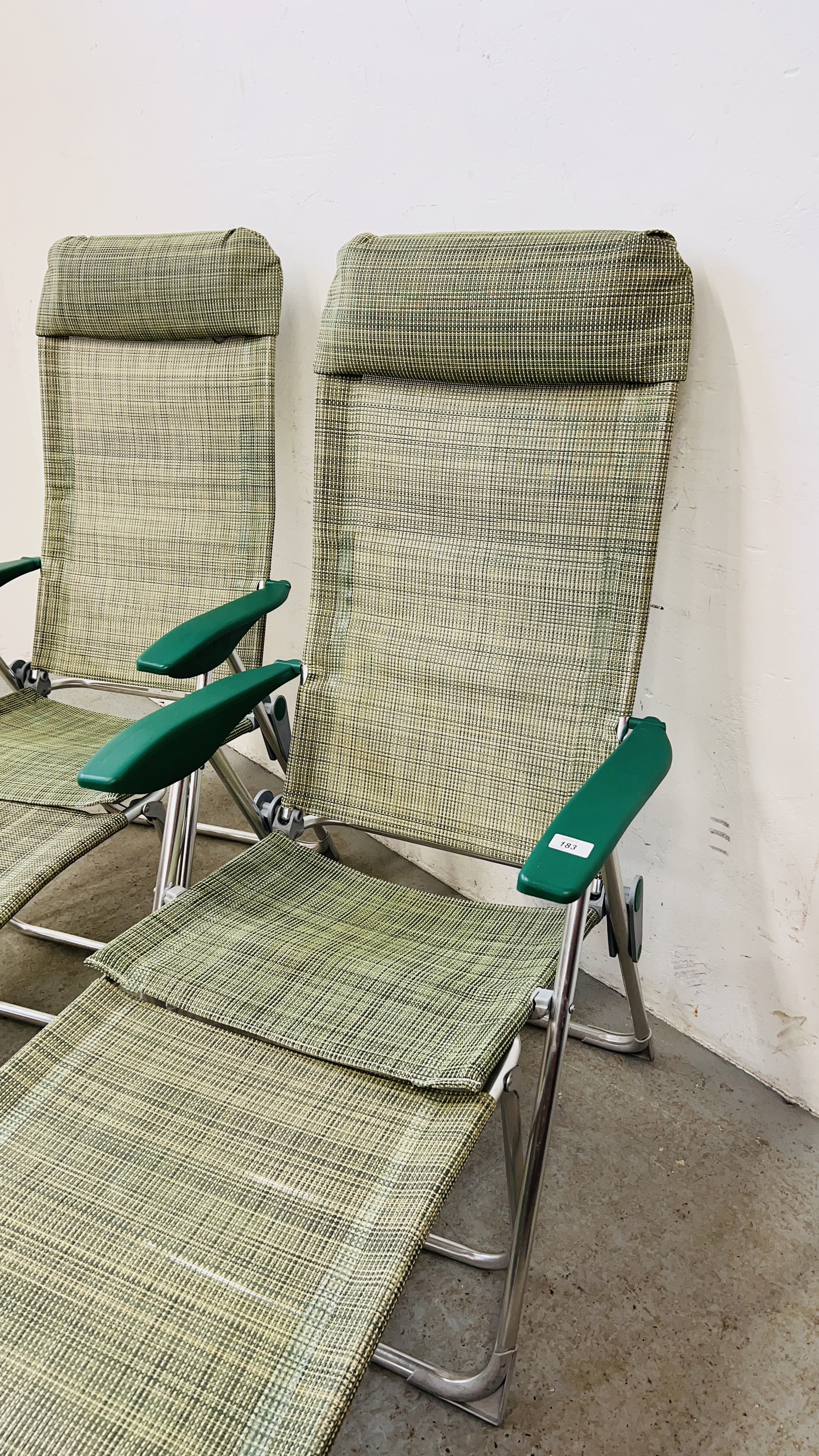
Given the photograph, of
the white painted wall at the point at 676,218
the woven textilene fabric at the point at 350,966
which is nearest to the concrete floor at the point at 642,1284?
the white painted wall at the point at 676,218

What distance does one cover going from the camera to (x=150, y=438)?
2066mm

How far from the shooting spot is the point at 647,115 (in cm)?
141

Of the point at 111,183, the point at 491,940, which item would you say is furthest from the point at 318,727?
the point at 111,183

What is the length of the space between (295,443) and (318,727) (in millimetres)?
844

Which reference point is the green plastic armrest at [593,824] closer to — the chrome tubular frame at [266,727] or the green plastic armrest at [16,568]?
the chrome tubular frame at [266,727]

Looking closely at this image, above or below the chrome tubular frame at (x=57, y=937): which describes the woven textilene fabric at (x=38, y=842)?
above

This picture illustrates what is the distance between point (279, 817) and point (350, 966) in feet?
1.40

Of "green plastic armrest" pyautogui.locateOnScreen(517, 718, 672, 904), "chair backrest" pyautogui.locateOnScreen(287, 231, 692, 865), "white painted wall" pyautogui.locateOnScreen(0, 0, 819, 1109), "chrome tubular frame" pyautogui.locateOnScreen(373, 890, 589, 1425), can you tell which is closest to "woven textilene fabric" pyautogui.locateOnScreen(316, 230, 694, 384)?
"chair backrest" pyautogui.locateOnScreen(287, 231, 692, 865)

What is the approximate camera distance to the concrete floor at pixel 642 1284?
1228 mm

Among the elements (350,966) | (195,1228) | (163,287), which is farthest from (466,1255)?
(163,287)

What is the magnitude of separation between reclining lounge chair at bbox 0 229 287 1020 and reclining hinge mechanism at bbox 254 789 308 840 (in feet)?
0.18

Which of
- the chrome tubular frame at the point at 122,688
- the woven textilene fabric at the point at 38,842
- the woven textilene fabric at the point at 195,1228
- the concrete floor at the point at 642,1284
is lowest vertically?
the concrete floor at the point at 642,1284

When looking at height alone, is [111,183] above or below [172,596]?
above

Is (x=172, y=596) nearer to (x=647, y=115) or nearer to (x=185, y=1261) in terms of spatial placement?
(x=647, y=115)
